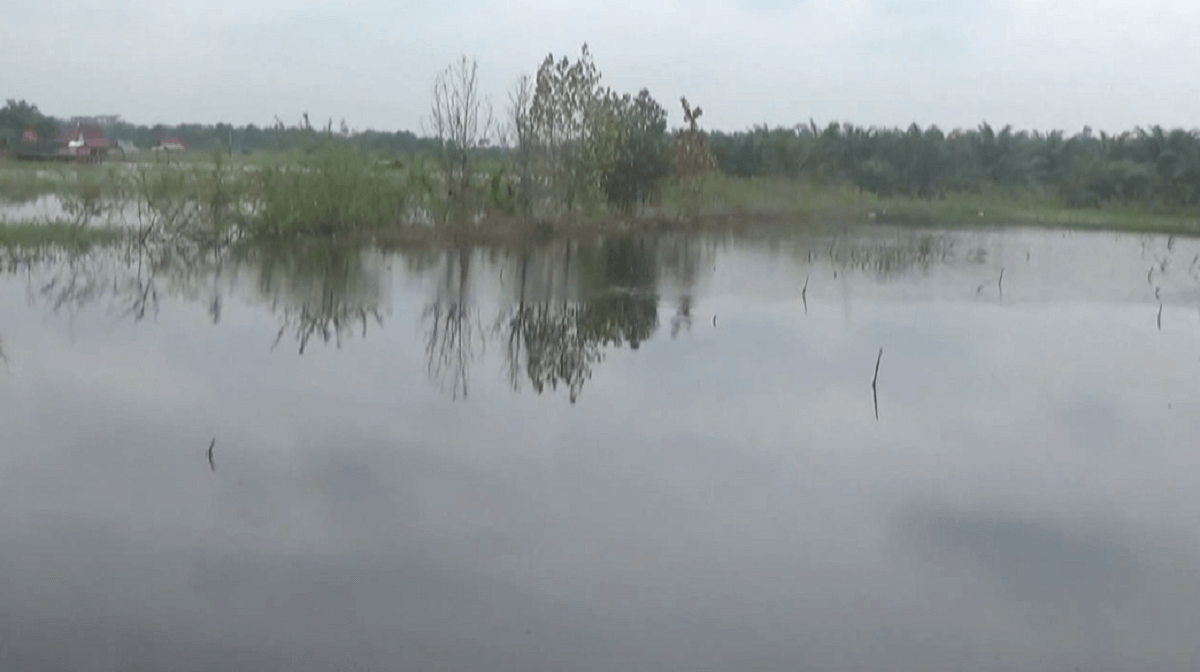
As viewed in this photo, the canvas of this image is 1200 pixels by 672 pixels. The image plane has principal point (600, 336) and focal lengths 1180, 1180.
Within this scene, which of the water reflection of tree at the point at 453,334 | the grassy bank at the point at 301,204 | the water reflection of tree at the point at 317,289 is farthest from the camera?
the grassy bank at the point at 301,204

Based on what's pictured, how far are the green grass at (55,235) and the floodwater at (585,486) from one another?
138 inches

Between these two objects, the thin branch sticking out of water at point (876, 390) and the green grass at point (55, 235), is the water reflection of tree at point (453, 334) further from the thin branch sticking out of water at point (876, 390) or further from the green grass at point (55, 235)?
the green grass at point (55, 235)

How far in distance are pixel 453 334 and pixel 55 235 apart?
8.60 meters

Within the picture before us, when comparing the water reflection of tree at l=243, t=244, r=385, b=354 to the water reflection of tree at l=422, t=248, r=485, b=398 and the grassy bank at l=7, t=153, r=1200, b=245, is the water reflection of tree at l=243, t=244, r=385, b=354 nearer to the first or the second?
the water reflection of tree at l=422, t=248, r=485, b=398

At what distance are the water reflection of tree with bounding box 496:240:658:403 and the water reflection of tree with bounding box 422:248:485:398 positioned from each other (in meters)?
0.29

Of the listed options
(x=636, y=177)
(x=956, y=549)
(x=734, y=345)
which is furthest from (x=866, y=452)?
(x=636, y=177)

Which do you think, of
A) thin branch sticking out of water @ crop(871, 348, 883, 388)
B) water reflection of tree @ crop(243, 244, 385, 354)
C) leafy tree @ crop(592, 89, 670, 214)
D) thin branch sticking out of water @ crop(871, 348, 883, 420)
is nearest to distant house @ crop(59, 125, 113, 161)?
leafy tree @ crop(592, 89, 670, 214)

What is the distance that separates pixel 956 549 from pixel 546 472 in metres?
2.13

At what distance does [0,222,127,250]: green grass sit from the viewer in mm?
15680

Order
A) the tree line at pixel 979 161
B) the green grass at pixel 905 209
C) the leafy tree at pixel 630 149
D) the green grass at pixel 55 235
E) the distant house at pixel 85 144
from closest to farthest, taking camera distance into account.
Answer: the green grass at pixel 55 235 → the leafy tree at pixel 630 149 → the green grass at pixel 905 209 → the tree line at pixel 979 161 → the distant house at pixel 85 144

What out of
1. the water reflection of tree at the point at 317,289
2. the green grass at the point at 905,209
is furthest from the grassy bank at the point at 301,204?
the green grass at the point at 905,209

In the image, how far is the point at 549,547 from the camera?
5102 millimetres

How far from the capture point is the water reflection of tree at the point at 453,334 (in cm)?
879

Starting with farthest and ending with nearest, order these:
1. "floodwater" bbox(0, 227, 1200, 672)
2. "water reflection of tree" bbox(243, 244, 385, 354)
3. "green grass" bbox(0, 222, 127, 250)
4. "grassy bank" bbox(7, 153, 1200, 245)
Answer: "grassy bank" bbox(7, 153, 1200, 245), "green grass" bbox(0, 222, 127, 250), "water reflection of tree" bbox(243, 244, 385, 354), "floodwater" bbox(0, 227, 1200, 672)
